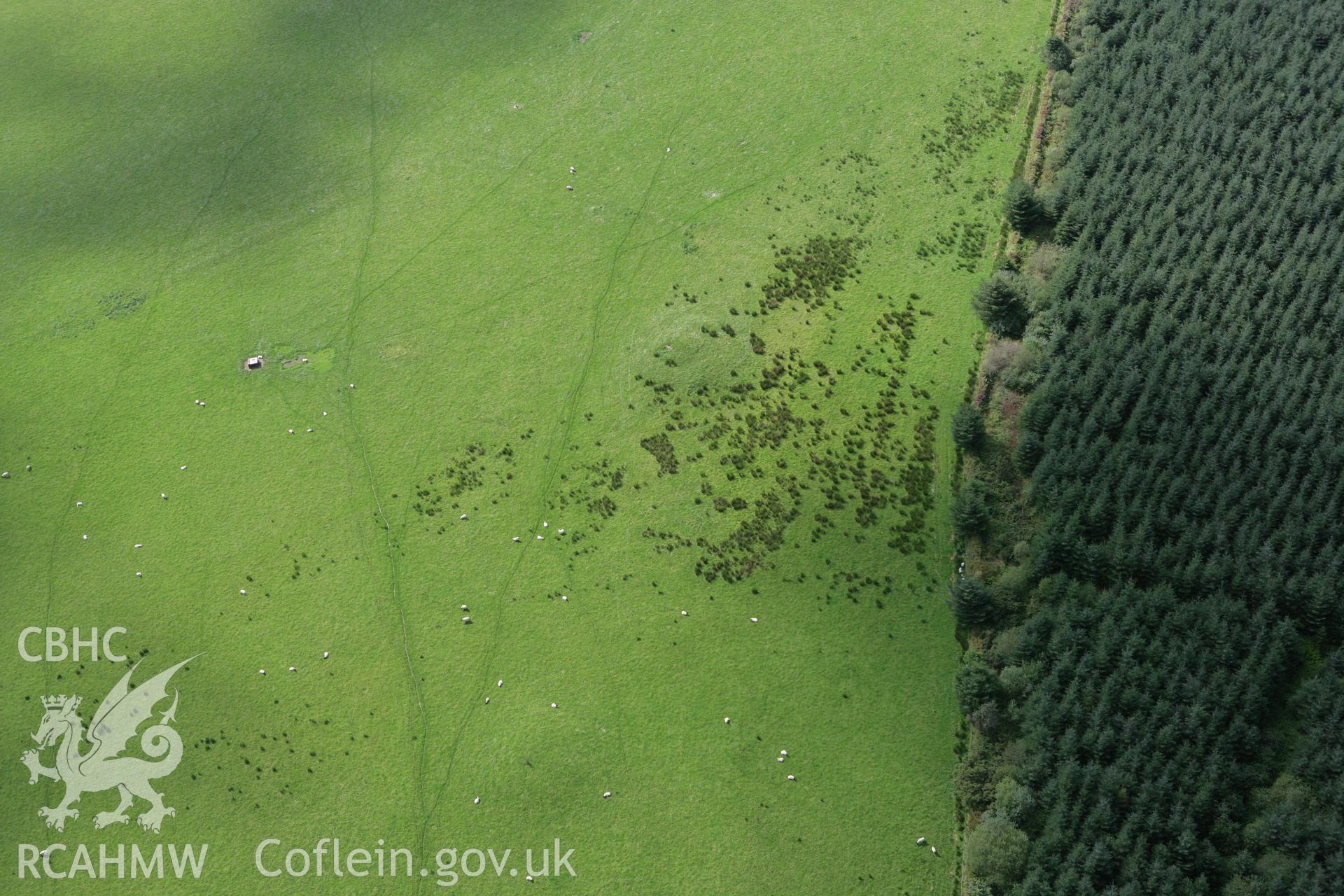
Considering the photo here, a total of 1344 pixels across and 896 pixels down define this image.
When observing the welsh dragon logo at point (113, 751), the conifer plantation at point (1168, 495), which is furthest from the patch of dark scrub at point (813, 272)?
the welsh dragon logo at point (113, 751)

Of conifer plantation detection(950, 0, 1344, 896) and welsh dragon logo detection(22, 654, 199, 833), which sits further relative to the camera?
welsh dragon logo detection(22, 654, 199, 833)

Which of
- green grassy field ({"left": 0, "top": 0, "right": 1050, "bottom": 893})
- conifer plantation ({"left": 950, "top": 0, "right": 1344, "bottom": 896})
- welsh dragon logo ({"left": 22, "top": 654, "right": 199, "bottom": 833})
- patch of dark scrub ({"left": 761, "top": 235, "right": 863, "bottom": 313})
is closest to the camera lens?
conifer plantation ({"left": 950, "top": 0, "right": 1344, "bottom": 896})

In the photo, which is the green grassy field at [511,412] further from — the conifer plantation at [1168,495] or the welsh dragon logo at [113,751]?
the conifer plantation at [1168,495]

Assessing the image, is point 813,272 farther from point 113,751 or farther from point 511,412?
point 113,751

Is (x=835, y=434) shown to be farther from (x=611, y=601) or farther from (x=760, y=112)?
(x=760, y=112)

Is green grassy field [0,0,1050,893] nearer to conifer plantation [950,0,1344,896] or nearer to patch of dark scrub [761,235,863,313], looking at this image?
patch of dark scrub [761,235,863,313]

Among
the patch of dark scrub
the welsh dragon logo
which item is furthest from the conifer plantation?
the welsh dragon logo

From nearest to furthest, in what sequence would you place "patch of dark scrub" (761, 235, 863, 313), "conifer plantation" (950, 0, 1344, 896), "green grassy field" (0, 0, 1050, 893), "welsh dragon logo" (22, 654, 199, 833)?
"conifer plantation" (950, 0, 1344, 896), "welsh dragon logo" (22, 654, 199, 833), "green grassy field" (0, 0, 1050, 893), "patch of dark scrub" (761, 235, 863, 313)
